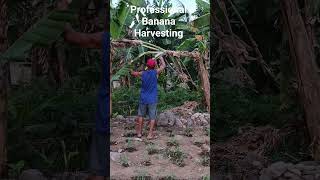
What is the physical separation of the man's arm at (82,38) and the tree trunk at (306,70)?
1.99 metres

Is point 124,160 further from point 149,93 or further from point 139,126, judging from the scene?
point 149,93

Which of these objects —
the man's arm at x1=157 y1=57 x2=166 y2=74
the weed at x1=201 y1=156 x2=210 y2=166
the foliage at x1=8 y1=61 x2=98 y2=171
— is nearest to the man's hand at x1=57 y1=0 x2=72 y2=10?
the man's arm at x1=157 y1=57 x2=166 y2=74

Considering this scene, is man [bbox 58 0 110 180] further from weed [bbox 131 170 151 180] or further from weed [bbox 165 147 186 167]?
weed [bbox 165 147 186 167]

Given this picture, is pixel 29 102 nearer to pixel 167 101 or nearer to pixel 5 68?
pixel 5 68

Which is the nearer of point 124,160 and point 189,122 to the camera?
point 124,160

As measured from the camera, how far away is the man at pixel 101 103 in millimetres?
3861

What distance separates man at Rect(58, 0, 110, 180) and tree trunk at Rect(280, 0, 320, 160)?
6.53ft

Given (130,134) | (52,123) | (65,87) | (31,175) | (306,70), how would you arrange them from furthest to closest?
(65,87) < (52,123) < (306,70) < (31,175) < (130,134)

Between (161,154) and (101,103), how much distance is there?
2.07 ft

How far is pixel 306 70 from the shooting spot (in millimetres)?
4930

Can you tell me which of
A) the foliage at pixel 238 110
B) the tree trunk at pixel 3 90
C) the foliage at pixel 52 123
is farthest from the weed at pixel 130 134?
the foliage at pixel 238 110

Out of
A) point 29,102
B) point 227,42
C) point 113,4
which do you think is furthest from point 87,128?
point 113,4

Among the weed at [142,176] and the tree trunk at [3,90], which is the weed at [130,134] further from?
the tree trunk at [3,90]

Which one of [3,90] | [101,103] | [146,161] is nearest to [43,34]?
[101,103]
